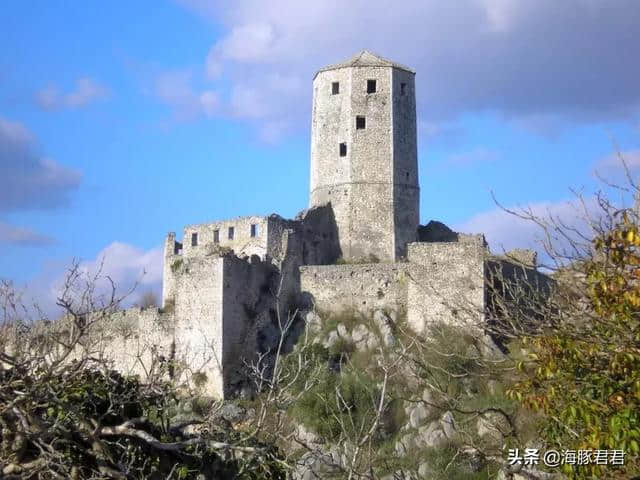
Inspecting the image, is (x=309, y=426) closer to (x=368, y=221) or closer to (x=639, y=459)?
(x=368, y=221)

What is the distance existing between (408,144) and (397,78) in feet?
8.44

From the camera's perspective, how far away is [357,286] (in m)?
36.5

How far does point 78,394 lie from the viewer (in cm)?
1402

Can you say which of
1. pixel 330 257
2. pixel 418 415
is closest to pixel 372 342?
pixel 418 415

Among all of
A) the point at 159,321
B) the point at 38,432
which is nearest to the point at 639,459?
the point at 38,432

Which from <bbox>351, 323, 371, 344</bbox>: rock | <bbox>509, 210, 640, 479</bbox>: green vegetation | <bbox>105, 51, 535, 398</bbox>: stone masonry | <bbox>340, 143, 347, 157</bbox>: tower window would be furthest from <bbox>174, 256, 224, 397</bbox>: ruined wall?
<bbox>509, 210, 640, 479</bbox>: green vegetation

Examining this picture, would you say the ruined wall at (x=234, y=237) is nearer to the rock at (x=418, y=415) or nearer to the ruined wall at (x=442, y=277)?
the ruined wall at (x=442, y=277)

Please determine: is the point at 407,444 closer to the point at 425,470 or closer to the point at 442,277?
the point at 425,470

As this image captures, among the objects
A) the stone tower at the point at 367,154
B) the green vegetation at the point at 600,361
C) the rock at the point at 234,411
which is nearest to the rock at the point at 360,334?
the rock at the point at 234,411

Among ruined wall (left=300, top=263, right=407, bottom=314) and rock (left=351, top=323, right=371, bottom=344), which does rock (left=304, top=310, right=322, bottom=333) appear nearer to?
ruined wall (left=300, top=263, right=407, bottom=314)

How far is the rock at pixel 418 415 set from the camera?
1282 inches

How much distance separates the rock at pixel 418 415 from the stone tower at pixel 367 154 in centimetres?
896

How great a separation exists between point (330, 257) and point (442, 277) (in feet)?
24.7

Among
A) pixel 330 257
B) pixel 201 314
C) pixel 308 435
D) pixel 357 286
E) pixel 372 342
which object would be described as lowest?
pixel 308 435
